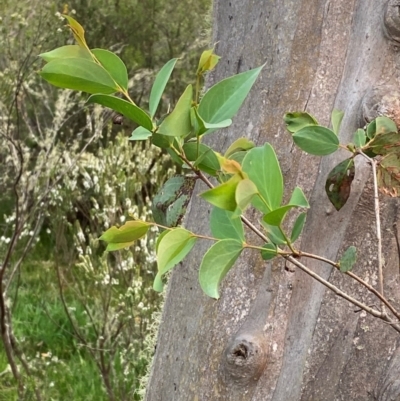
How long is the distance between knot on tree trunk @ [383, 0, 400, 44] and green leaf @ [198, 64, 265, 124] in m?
0.35

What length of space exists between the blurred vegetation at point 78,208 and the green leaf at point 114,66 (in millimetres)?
854

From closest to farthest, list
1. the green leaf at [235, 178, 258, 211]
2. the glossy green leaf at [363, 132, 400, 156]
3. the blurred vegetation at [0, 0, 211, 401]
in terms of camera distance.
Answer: the green leaf at [235, 178, 258, 211] < the glossy green leaf at [363, 132, 400, 156] < the blurred vegetation at [0, 0, 211, 401]

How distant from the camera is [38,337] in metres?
3.23

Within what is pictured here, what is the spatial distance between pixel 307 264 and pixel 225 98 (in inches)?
13.8

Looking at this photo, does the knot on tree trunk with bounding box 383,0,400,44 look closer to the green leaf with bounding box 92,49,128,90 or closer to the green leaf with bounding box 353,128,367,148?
the green leaf with bounding box 353,128,367,148

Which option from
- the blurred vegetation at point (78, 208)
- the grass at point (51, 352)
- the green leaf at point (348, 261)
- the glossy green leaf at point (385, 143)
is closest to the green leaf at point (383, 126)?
the glossy green leaf at point (385, 143)

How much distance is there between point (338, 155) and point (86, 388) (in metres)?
2.26

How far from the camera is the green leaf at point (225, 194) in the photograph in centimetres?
44

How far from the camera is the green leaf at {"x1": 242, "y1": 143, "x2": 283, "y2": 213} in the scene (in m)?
0.51

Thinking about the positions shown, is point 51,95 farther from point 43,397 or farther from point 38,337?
point 43,397

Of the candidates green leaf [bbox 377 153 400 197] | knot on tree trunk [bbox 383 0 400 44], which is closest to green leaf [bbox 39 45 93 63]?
green leaf [bbox 377 153 400 197]

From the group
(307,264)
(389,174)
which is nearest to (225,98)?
(389,174)

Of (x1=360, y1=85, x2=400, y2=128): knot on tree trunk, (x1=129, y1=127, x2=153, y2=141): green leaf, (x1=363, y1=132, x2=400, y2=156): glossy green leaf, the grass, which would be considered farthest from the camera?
the grass

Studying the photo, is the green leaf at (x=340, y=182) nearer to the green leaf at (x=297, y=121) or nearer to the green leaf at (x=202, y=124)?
the green leaf at (x=297, y=121)
